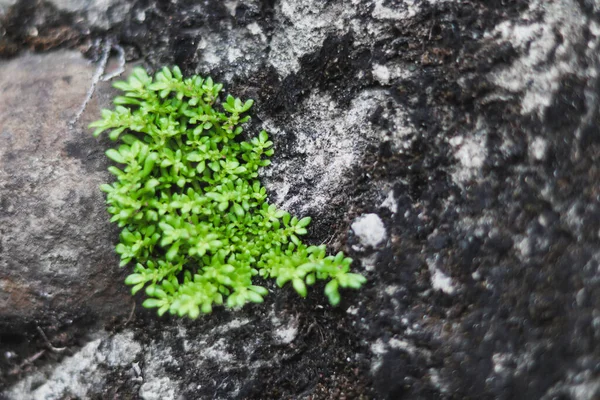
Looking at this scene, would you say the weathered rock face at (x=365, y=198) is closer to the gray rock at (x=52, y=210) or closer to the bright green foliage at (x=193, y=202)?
the gray rock at (x=52, y=210)

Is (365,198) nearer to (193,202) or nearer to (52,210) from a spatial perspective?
(193,202)

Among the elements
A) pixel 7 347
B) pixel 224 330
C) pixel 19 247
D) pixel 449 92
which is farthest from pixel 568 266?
pixel 7 347

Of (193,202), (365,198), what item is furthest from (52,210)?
(365,198)

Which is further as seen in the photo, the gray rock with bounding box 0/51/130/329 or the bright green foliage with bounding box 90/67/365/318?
the gray rock with bounding box 0/51/130/329

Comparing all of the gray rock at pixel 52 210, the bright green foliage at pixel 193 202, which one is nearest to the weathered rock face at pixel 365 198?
the gray rock at pixel 52 210

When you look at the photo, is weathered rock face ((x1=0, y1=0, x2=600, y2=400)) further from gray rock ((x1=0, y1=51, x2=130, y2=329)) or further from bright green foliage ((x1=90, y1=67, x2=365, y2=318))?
bright green foliage ((x1=90, y1=67, x2=365, y2=318))

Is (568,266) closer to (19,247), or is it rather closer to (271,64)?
(271,64)

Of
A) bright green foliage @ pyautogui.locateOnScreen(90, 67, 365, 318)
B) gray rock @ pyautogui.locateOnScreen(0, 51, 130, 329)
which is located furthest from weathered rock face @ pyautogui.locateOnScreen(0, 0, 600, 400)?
bright green foliage @ pyautogui.locateOnScreen(90, 67, 365, 318)
